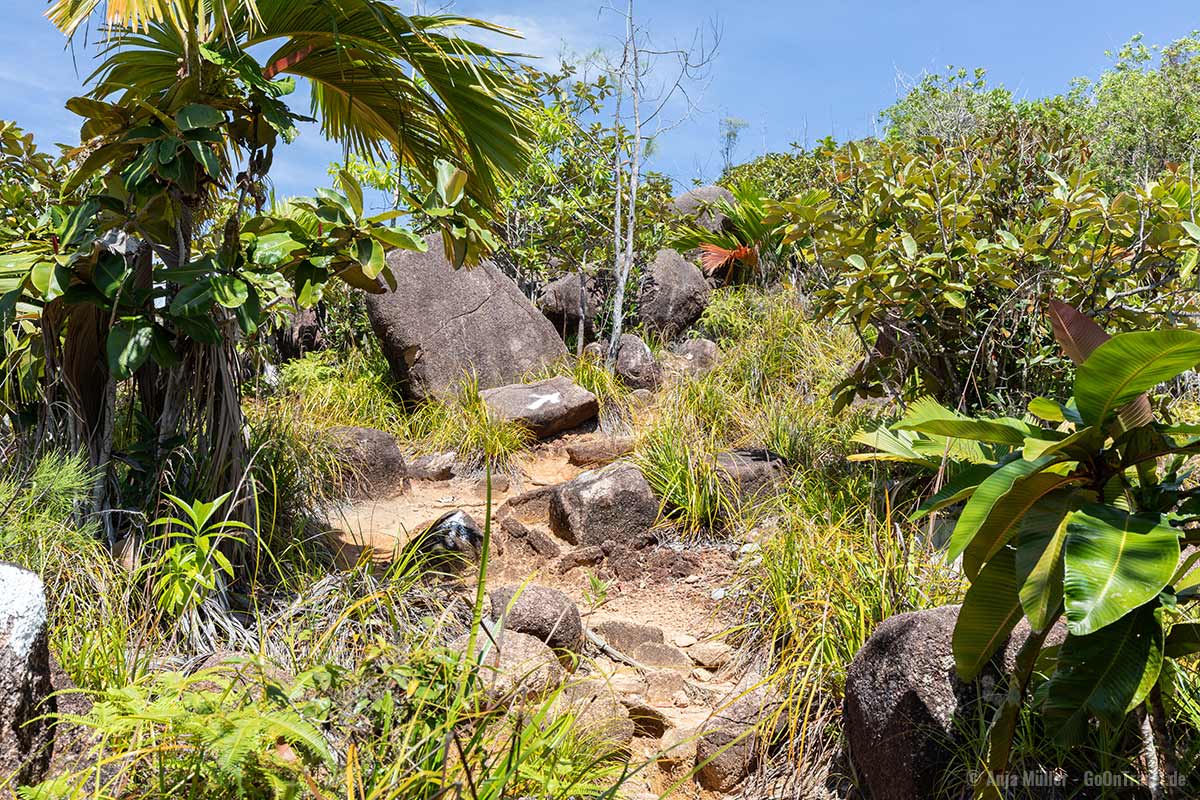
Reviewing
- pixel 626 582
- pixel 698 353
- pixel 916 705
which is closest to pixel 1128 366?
pixel 916 705

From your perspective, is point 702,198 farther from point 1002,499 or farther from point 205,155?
point 1002,499

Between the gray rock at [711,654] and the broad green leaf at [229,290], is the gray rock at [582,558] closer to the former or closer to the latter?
the gray rock at [711,654]

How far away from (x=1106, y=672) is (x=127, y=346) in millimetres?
3782

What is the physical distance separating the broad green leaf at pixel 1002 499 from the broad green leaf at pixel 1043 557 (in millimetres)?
49

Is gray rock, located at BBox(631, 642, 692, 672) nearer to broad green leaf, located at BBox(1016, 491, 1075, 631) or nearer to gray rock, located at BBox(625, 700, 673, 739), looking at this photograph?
gray rock, located at BBox(625, 700, 673, 739)

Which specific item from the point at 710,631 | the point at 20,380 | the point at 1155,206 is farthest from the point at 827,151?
the point at 20,380

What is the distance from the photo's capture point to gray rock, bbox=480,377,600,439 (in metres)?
8.04

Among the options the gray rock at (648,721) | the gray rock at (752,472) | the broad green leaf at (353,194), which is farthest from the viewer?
the gray rock at (752,472)

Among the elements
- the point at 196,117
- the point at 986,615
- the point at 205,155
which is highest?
the point at 196,117

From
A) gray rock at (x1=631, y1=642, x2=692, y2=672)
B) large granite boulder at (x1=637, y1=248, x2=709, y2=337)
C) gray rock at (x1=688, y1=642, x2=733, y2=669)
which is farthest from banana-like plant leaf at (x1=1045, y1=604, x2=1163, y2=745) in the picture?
large granite boulder at (x1=637, y1=248, x2=709, y2=337)

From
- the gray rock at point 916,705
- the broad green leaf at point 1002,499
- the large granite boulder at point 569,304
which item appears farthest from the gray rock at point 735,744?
the large granite boulder at point 569,304

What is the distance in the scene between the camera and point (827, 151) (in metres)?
6.16

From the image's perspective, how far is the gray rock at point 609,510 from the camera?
238 inches

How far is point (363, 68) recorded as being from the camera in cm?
452
